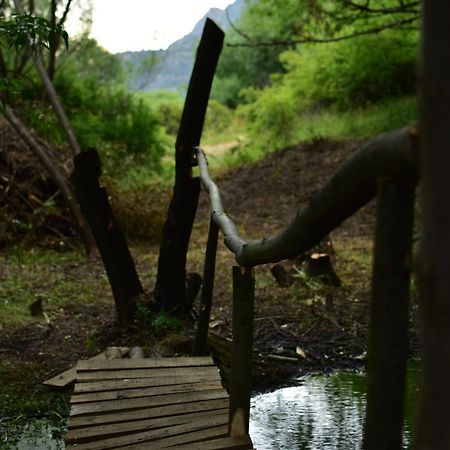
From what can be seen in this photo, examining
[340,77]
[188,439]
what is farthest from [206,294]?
[340,77]

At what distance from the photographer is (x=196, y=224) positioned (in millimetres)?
12367

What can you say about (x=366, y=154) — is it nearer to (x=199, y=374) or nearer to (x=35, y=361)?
(x=199, y=374)

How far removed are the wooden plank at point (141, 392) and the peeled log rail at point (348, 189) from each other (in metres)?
1.26

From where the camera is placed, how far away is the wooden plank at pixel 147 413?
11.2 ft

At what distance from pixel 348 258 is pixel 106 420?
19.9 feet

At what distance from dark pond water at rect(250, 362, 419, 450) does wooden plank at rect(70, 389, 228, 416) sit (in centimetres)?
52

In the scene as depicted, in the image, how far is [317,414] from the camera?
15.1ft

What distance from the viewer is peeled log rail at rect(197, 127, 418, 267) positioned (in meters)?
1.57

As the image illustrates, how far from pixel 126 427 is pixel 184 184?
2508 millimetres

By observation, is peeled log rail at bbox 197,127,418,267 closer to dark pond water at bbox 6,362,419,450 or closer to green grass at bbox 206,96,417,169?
dark pond water at bbox 6,362,419,450

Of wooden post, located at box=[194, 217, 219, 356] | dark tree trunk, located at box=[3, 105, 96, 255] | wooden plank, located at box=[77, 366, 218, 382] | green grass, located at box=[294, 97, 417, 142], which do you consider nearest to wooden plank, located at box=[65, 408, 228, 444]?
wooden plank, located at box=[77, 366, 218, 382]

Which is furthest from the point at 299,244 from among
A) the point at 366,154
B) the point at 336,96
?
the point at 336,96

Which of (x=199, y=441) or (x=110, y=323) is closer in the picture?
(x=199, y=441)

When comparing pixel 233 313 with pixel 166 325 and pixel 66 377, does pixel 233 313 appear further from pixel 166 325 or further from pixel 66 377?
pixel 166 325
